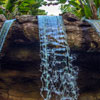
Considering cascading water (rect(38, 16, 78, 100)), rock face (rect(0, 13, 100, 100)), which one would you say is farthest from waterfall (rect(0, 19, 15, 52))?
cascading water (rect(38, 16, 78, 100))

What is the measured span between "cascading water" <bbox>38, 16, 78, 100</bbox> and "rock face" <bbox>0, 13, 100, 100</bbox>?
0.19 meters

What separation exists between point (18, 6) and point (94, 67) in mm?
5732

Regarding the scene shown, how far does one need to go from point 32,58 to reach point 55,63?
813 mm

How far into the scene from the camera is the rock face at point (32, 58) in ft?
16.5

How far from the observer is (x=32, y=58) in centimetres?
528

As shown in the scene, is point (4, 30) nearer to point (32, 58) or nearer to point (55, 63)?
point (32, 58)

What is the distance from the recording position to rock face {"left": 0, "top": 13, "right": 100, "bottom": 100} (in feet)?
16.5

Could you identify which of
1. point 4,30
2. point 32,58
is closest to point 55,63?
point 32,58

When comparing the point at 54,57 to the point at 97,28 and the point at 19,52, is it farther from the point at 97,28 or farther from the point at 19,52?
the point at 97,28

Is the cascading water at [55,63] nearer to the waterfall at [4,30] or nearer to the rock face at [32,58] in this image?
the rock face at [32,58]

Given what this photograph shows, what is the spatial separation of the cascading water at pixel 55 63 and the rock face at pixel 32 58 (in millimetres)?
186

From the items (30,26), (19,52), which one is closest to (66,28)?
(30,26)

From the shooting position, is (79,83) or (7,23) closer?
(7,23)

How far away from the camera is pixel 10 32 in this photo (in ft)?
16.5
